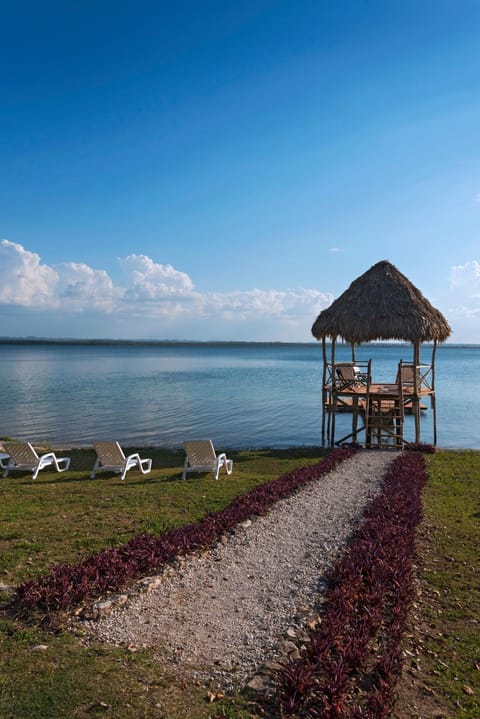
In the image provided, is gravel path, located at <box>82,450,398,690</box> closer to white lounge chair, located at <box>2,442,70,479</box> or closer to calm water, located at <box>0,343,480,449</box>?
white lounge chair, located at <box>2,442,70,479</box>

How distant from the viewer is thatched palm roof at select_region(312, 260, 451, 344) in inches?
670

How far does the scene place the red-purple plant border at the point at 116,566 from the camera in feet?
16.2

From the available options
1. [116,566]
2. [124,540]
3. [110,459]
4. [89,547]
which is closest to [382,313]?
[110,459]

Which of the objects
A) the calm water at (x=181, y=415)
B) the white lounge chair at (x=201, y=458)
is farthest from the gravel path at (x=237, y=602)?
the calm water at (x=181, y=415)

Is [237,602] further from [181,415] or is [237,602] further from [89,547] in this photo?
[181,415]

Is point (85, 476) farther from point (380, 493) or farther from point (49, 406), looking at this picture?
point (49, 406)

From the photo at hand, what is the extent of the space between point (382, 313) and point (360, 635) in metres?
13.9

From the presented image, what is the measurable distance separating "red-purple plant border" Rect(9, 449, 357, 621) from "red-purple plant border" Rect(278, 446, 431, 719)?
193 centimetres

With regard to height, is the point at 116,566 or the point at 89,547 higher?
the point at 116,566

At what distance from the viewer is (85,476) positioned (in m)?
12.5

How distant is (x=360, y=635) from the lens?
14.9ft

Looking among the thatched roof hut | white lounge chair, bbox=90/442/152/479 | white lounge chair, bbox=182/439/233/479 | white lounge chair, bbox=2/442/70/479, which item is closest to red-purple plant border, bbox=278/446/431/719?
white lounge chair, bbox=182/439/233/479

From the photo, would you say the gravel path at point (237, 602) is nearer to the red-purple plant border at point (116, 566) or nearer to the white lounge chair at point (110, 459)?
the red-purple plant border at point (116, 566)

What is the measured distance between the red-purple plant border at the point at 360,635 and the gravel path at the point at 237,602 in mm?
311
